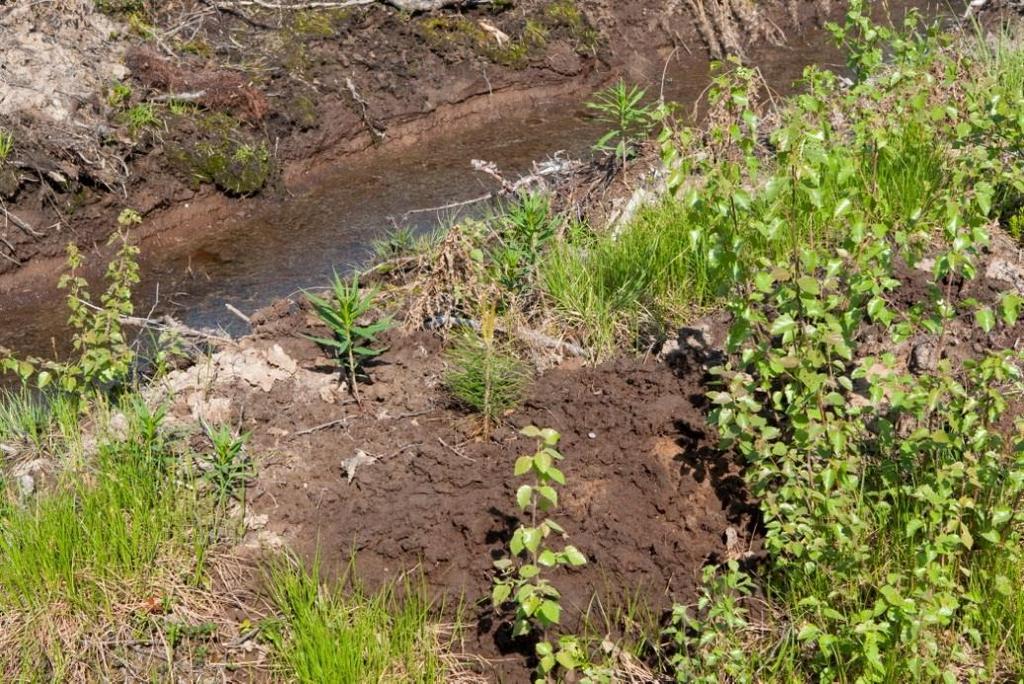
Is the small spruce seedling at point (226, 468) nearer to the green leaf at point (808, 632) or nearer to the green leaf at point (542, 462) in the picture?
the green leaf at point (542, 462)

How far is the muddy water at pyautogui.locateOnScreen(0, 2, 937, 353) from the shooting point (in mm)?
6891

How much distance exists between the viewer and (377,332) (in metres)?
4.77

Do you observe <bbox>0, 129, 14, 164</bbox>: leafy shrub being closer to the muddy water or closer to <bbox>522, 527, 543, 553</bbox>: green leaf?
the muddy water

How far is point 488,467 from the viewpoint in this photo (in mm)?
4098

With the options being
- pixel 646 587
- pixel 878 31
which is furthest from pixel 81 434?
pixel 878 31

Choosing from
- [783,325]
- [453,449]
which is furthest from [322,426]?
[783,325]

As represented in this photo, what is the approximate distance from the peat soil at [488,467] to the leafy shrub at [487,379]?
6cm

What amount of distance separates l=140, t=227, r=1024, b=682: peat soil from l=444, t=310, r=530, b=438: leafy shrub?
6 centimetres

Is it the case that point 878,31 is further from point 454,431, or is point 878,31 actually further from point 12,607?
point 12,607

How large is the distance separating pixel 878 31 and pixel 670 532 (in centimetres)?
293

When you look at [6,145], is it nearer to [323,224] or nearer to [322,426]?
[323,224]

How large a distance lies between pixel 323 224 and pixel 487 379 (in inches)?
154

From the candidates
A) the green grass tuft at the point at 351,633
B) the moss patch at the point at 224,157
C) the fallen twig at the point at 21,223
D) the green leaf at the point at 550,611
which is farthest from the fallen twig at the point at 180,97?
the green leaf at the point at 550,611

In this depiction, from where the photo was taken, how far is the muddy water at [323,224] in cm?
689
